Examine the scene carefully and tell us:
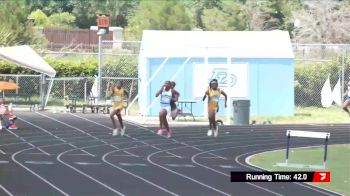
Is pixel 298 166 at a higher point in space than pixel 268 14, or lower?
lower

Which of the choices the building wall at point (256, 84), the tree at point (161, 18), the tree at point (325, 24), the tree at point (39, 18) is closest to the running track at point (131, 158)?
the building wall at point (256, 84)

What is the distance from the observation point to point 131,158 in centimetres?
2166

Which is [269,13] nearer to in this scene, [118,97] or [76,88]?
[76,88]

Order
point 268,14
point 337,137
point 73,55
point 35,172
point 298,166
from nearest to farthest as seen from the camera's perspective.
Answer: point 35,172 → point 298,166 → point 337,137 → point 73,55 → point 268,14

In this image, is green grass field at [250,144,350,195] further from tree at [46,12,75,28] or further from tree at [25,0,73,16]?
tree at [25,0,73,16]

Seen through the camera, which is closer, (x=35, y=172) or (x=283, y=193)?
(x=283, y=193)

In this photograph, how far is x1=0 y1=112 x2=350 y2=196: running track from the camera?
16.5m

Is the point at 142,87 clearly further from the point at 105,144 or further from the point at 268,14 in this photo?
the point at 268,14

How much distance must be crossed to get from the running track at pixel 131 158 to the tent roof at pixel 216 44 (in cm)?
445

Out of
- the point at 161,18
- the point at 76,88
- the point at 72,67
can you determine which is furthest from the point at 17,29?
the point at 161,18

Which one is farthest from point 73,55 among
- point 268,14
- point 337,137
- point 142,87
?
point 337,137

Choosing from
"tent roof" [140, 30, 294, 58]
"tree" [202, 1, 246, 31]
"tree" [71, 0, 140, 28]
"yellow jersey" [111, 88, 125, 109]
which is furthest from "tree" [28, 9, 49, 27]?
"yellow jersey" [111, 88, 125, 109]

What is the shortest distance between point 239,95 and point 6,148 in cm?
1517

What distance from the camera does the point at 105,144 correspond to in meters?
25.0
